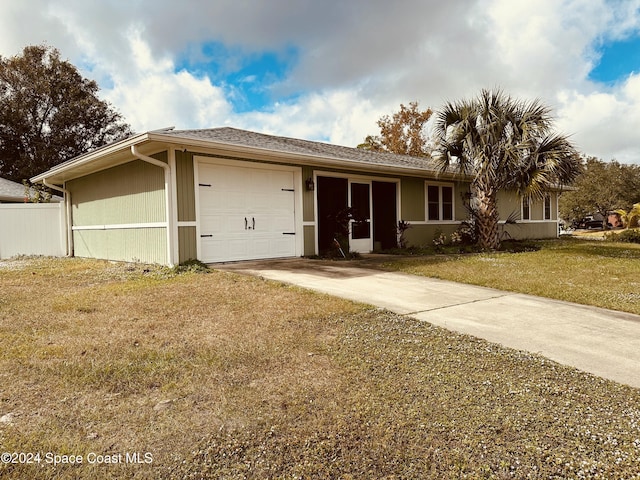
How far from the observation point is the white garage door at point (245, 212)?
795cm

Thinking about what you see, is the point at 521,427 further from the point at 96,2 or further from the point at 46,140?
the point at 46,140

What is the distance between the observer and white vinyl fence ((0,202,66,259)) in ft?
37.6

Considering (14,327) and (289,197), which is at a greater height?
(289,197)

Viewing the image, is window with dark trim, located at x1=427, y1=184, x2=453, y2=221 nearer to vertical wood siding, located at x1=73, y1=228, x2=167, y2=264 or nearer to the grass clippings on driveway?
vertical wood siding, located at x1=73, y1=228, x2=167, y2=264

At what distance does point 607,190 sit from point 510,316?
3503 cm

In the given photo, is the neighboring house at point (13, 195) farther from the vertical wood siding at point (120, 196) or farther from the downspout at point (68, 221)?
the vertical wood siding at point (120, 196)

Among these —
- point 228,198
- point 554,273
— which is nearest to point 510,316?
point 554,273

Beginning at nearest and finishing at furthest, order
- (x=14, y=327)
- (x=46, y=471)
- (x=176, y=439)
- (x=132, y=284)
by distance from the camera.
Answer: (x=46, y=471) → (x=176, y=439) → (x=14, y=327) → (x=132, y=284)

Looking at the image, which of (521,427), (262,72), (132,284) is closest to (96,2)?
(262,72)

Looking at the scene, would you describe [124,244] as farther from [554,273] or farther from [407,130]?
[407,130]

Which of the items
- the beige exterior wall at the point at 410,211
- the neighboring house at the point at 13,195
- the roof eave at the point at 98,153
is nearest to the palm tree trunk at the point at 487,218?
the beige exterior wall at the point at 410,211

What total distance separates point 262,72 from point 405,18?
19.2 ft

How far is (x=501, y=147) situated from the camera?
1000 centimetres

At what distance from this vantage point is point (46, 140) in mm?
24219
